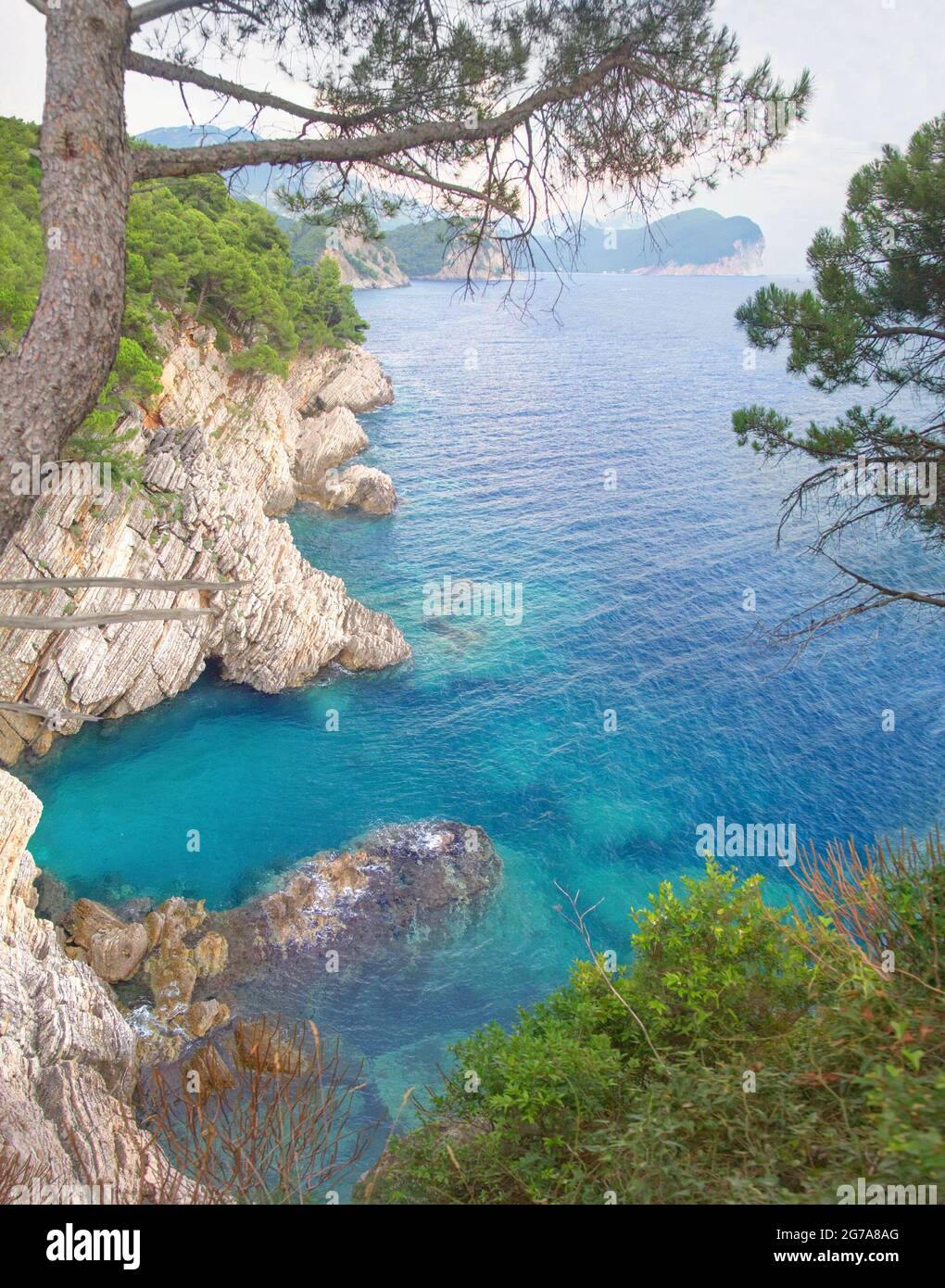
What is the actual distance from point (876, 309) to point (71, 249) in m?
10.7

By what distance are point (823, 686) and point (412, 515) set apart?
23.4m

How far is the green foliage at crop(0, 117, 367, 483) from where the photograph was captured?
2347 cm

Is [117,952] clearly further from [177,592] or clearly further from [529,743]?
[529,743]

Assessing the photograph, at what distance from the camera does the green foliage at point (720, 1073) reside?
5.10 m

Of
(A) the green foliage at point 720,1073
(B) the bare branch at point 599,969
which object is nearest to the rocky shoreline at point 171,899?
(A) the green foliage at point 720,1073

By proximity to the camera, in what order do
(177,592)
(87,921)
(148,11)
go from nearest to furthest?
(148,11)
(87,921)
(177,592)

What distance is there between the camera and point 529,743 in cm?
2677

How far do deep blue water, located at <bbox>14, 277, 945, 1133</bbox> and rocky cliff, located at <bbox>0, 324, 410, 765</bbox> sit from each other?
1223 mm

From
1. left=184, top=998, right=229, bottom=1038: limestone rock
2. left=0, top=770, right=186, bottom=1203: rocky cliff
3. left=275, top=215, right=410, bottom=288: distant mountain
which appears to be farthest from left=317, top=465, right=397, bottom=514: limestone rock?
left=275, top=215, right=410, bottom=288: distant mountain

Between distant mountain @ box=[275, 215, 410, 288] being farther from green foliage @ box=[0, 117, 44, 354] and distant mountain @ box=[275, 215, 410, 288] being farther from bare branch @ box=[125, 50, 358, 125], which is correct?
bare branch @ box=[125, 50, 358, 125]

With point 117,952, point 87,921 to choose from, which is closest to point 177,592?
point 87,921

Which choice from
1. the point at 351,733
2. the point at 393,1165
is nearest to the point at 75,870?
the point at 351,733

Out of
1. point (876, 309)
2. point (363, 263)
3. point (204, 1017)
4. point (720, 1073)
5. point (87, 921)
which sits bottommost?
point (204, 1017)
